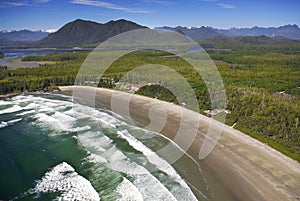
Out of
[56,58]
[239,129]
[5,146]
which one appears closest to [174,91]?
[239,129]

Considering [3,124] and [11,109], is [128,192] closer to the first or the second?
[3,124]

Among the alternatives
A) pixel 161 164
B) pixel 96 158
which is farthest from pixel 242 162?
pixel 96 158

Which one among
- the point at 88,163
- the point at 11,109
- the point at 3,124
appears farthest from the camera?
the point at 11,109

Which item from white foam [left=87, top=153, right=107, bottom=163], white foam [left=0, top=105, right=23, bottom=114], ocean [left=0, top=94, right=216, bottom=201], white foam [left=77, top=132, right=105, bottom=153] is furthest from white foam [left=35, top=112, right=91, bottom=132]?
white foam [left=87, top=153, right=107, bottom=163]

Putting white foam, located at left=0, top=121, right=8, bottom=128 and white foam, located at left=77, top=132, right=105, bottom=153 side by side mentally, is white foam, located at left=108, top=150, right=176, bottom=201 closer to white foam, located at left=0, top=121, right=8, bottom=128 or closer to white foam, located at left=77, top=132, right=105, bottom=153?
white foam, located at left=77, top=132, right=105, bottom=153

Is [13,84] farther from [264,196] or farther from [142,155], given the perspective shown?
[264,196]
